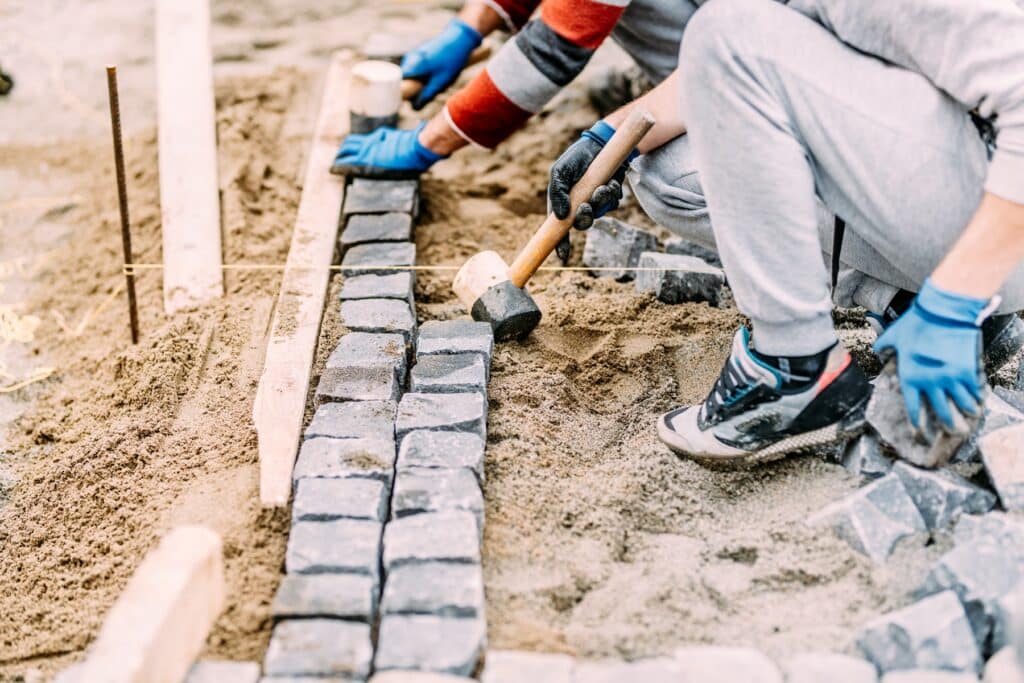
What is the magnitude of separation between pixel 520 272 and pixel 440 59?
141 centimetres

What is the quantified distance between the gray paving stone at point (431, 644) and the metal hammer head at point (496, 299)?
41.2 inches

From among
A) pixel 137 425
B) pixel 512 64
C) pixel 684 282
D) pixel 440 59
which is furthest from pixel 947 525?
pixel 440 59

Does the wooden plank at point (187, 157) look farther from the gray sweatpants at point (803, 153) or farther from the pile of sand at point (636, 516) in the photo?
the gray sweatpants at point (803, 153)

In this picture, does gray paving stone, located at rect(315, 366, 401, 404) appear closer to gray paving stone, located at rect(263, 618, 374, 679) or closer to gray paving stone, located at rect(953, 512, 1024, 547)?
gray paving stone, located at rect(263, 618, 374, 679)

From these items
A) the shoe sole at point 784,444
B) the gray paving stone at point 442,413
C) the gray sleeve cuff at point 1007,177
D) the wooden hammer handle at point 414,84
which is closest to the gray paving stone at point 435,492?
the gray paving stone at point 442,413

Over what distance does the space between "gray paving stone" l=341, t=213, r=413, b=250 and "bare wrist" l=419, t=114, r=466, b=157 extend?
0.26 metres

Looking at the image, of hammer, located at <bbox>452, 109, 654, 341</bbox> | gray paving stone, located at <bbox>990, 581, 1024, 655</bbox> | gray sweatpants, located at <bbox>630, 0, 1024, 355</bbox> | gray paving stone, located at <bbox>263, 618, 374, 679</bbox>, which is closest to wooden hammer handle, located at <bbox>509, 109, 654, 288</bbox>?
hammer, located at <bbox>452, 109, 654, 341</bbox>

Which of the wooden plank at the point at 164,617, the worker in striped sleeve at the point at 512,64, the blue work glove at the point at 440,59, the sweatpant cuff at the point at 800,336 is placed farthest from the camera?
the blue work glove at the point at 440,59

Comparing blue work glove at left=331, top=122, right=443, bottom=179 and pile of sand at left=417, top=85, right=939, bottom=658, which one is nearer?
pile of sand at left=417, top=85, right=939, bottom=658

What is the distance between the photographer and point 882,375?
2.33 meters

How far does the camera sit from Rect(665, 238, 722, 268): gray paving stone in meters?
3.44

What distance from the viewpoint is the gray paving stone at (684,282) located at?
126 inches

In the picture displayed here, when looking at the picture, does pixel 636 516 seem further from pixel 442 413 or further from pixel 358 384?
pixel 358 384

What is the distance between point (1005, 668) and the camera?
1.87 metres
